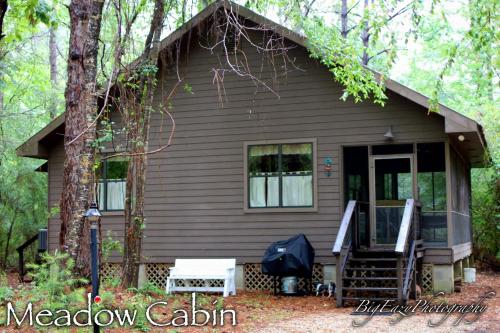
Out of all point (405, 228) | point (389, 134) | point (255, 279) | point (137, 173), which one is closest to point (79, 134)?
point (137, 173)

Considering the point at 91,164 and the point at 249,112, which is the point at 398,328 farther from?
the point at 249,112

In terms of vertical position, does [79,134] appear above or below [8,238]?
above

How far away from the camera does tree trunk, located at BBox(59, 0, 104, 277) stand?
8.09 m

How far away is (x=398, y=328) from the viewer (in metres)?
8.31

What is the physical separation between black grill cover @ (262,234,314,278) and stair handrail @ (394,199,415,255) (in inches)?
71.9

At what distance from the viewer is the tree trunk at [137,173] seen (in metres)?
10.5

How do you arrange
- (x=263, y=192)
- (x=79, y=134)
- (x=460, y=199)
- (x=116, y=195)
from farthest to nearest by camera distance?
(x=460, y=199) → (x=116, y=195) → (x=263, y=192) → (x=79, y=134)

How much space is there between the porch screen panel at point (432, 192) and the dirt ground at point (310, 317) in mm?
1160

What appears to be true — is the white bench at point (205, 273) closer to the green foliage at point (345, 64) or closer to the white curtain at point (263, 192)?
the white curtain at point (263, 192)

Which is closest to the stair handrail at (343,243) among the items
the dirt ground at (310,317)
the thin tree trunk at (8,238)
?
the dirt ground at (310,317)

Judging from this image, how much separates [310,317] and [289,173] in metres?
3.92

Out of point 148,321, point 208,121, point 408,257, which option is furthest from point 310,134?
point 148,321

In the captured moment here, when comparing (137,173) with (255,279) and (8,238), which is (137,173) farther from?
(8,238)

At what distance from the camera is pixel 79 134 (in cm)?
816
